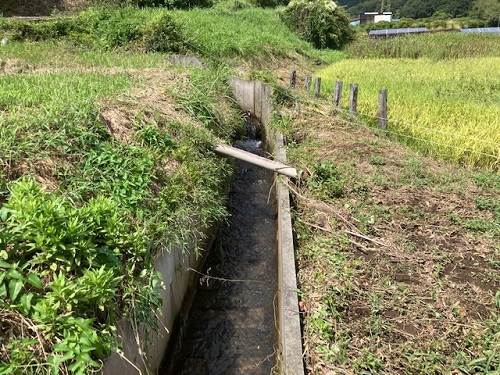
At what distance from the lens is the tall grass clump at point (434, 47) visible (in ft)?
65.5

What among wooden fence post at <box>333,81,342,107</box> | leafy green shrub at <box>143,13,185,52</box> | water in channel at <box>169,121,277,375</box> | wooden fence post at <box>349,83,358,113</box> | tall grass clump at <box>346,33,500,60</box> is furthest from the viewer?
tall grass clump at <box>346,33,500,60</box>

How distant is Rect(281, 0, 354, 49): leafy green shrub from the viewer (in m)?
25.2

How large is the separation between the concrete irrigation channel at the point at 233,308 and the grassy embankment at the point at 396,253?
24 centimetres

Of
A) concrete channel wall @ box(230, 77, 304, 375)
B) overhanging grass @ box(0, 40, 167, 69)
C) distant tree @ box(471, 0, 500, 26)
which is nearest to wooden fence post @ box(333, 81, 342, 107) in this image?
concrete channel wall @ box(230, 77, 304, 375)

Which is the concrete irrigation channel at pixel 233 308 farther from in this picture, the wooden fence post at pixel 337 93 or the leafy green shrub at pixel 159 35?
the leafy green shrub at pixel 159 35

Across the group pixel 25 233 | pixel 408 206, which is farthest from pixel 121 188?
pixel 408 206

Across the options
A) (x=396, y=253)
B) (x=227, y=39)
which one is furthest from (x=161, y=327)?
(x=227, y=39)

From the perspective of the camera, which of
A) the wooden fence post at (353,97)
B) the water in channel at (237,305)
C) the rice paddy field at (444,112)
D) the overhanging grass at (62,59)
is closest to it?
the water in channel at (237,305)

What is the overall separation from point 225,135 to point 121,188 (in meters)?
3.64

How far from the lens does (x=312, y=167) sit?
585 cm

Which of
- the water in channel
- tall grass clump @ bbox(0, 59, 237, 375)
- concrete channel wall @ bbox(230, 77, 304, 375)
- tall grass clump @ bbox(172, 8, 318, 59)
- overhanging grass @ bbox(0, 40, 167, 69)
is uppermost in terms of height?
tall grass clump @ bbox(172, 8, 318, 59)

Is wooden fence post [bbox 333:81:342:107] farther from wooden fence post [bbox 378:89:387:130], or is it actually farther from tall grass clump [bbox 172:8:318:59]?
tall grass clump [bbox 172:8:318:59]

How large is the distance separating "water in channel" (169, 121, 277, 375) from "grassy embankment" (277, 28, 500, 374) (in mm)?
701

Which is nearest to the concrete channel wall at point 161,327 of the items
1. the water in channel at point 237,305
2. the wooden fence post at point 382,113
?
the water in channel at point 237,305
